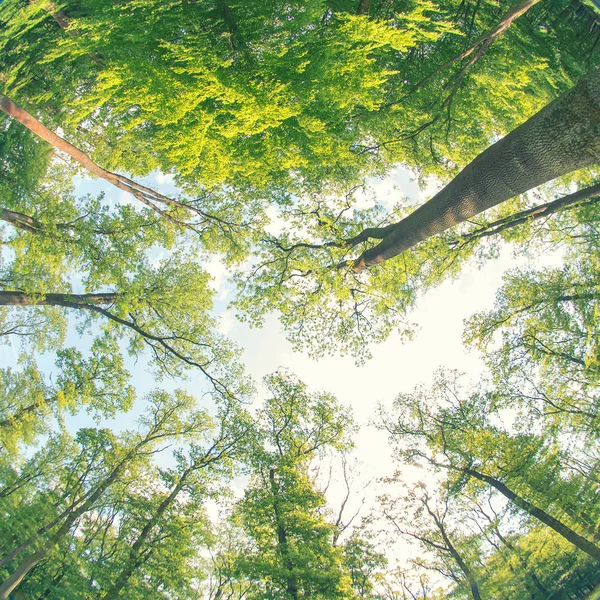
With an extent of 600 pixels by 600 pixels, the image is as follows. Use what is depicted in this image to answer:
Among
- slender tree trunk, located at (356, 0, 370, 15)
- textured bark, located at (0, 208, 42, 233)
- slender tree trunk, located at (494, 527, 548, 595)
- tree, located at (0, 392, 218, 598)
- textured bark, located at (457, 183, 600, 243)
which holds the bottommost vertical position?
slender tree trunk, located at (494, 527, 548, 595)

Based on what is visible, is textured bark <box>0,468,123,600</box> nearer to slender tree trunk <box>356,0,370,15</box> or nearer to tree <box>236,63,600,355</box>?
tree <box>236,63,600,355</box>

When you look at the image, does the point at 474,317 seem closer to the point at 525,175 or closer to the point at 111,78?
the point at 525,175

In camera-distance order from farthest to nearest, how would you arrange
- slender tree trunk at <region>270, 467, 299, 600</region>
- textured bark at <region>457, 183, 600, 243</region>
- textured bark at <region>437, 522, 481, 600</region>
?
textured bark at <region>437, 522, 481, 600</region>, slender tree trunk at <region>270, 467, 299, 600</region>, textured bark at <region>457, 183, 600, 243</region>

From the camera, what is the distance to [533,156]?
383cm

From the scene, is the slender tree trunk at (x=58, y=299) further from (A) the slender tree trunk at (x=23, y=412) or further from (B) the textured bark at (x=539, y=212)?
(B) the textured bark at (x=539, y=212)

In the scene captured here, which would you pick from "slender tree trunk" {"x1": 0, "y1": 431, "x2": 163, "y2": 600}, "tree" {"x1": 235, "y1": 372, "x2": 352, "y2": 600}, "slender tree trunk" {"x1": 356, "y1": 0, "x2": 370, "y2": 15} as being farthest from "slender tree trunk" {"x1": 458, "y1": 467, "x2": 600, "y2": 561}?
"slender tree trunk" {"x1": 0, "y1": 431, "x2": 163, "y2": 600}

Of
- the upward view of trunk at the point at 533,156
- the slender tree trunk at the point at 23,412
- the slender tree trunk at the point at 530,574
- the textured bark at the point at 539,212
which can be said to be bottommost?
the upward view of trunk at the point at 533,156

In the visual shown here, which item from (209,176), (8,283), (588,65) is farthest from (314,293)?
(8,283)

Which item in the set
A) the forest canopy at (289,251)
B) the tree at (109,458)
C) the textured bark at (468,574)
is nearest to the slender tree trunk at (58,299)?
the forest canopy at (289,251)

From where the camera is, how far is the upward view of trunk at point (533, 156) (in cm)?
326

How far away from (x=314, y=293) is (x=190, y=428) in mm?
11229

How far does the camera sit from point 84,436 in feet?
57.1

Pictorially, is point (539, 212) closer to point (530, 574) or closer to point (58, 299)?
point (530, 574)

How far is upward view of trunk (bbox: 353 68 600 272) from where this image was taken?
A: 3258 mm
